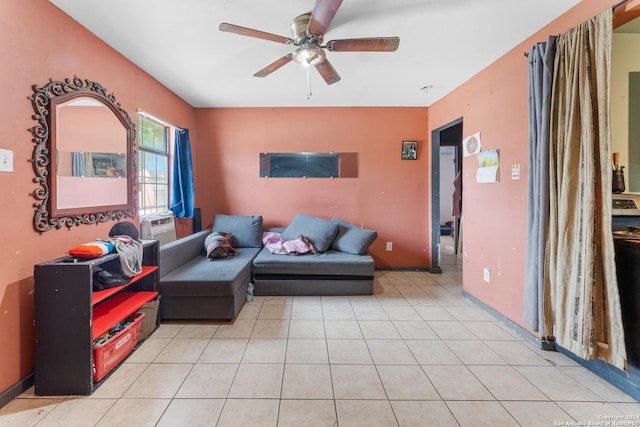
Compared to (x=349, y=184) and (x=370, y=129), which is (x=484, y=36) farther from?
(x=349, y=184)

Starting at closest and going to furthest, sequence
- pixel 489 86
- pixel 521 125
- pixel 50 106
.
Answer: pixel 50 106 < pixel 521 125 < pixel 489 86

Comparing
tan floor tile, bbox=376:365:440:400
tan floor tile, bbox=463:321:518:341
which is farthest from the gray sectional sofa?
tan floor tile, bbox=376:365:440:400

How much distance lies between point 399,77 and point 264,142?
2.06 m

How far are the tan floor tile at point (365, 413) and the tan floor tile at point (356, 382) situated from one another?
0.15 feet

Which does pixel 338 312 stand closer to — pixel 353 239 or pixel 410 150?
pixel 353 239

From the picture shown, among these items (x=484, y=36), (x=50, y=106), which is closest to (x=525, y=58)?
(x=484, y=36)

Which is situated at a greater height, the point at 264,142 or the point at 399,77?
the point at 399,77

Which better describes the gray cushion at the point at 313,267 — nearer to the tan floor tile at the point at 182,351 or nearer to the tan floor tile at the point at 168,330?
the tan floor tile at the point at 168,330

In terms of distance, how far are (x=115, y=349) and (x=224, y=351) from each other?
70 centimetres

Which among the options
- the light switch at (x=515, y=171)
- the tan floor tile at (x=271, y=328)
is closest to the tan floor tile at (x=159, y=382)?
the tan floor tile at (x=271, y=328)

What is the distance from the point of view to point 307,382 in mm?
1667

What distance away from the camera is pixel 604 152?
1524 mm

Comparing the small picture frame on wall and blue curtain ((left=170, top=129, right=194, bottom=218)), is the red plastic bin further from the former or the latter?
the small picture frame on wall

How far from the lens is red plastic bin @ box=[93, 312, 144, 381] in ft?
5.34
